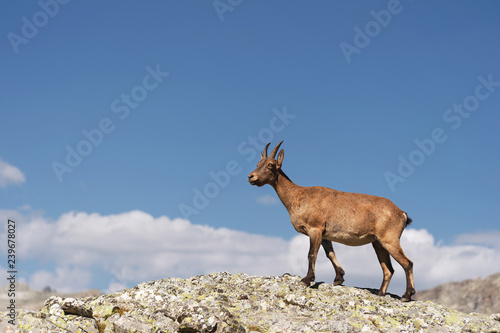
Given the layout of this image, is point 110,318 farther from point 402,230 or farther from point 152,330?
point 402,230

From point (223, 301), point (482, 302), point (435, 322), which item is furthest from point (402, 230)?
point (482, 302)

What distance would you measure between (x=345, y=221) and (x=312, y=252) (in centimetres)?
136

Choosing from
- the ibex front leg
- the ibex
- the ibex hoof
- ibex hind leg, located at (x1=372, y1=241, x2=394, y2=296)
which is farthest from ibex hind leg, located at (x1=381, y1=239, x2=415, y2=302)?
the ibex hoof

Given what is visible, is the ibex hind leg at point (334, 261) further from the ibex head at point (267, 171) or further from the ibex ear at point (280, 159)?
the ibex ear at point (280, 159)

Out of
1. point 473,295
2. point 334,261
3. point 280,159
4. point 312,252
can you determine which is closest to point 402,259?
point 334,261

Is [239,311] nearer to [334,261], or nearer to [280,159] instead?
[334,261]

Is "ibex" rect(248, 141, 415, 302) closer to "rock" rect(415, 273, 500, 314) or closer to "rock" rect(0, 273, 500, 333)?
"rock" rect(0, 273, 500, 333)

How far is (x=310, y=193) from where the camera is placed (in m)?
15.2

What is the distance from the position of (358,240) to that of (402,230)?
1.49m

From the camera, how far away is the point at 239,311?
37.9 ft

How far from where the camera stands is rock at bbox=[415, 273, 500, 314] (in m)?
39.8

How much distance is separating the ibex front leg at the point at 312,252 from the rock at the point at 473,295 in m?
28.0

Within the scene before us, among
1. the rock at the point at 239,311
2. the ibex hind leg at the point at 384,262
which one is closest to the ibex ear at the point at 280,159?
the rock at the point at 239,311

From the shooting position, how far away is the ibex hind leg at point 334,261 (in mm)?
14323
